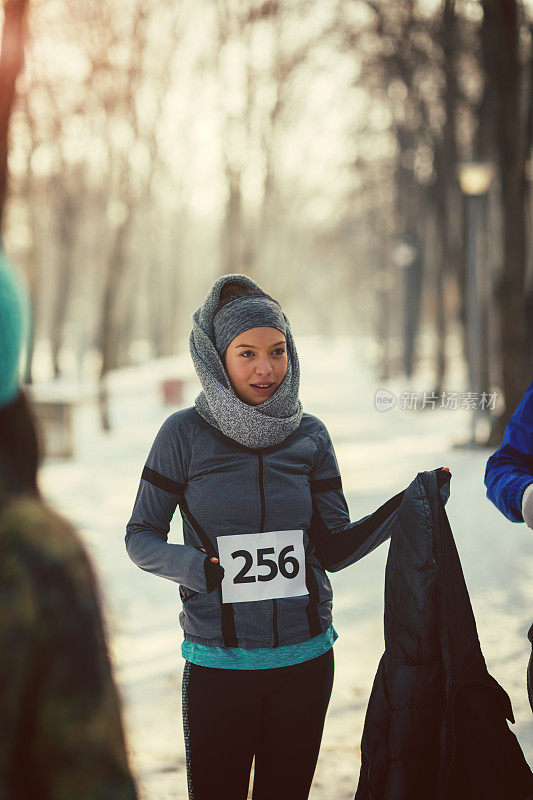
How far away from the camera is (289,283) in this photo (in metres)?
50.0

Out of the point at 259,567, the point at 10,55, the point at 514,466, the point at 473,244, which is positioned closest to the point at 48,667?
the point at 259,567

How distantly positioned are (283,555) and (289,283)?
48.4m

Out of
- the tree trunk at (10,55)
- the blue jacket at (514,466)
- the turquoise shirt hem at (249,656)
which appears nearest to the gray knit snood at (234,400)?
the turquoise shirt hem at (249,656)

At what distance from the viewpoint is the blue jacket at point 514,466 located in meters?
2.39

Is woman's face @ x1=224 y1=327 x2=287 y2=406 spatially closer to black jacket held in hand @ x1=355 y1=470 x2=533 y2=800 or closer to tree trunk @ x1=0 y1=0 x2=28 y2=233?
black jacket held in hand @ x1=355 y1=470 x2=533 y2=800

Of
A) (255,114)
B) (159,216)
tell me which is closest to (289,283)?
(159,216)

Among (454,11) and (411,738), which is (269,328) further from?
(454,11)

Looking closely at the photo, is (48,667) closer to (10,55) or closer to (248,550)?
(248,550)

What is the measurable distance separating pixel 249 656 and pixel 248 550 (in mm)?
241

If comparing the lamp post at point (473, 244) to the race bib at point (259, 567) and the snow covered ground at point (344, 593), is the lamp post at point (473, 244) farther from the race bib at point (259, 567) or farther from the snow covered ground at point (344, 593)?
the race bib at point (259, 567)

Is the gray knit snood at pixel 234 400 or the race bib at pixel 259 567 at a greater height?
the gray knit snood at pixel 234 400

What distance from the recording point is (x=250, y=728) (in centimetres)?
212

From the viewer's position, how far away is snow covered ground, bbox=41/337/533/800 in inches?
149

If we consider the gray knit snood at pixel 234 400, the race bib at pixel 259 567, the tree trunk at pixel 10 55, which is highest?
the tree trunk at pixel 10 55
